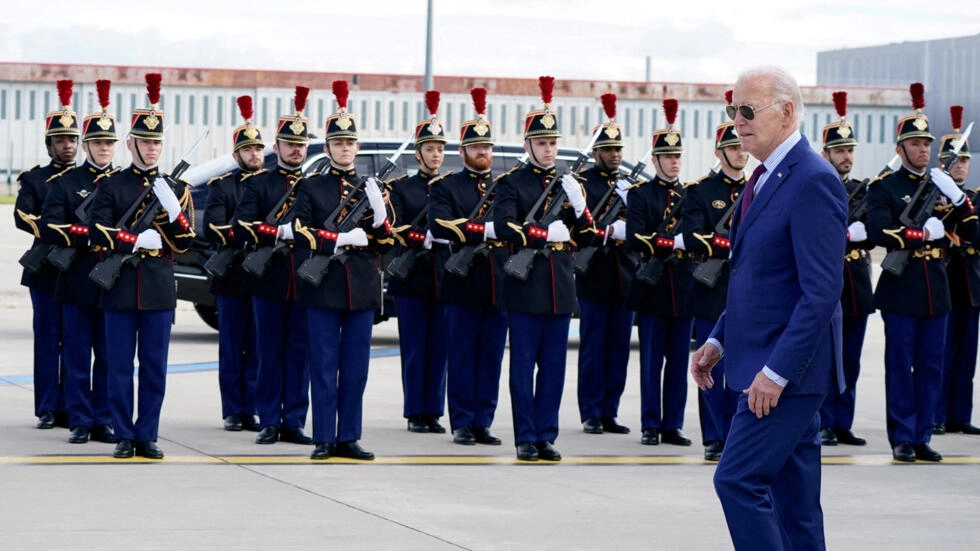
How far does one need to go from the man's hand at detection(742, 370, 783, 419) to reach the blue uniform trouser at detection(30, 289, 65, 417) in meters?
6.26

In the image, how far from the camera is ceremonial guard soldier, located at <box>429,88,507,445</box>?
10.2 m

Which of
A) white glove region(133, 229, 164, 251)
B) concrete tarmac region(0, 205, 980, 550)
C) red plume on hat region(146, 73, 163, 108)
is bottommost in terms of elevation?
concrete tarmac region(0, 205, 980, 550)

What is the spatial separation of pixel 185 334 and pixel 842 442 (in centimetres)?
848

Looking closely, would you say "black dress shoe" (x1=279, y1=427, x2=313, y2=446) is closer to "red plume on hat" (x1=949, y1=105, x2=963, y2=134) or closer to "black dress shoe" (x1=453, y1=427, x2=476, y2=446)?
"black dress shoe" (x1=453, y1=427, x2=476, y2=446)

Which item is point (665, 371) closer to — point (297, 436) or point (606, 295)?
point (606, 295)

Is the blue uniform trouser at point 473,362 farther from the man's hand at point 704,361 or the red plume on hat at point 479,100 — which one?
the man's hand at point 704,361

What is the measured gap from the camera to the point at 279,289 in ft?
33.4

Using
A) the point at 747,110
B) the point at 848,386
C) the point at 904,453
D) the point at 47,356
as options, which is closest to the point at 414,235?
the point at 47,356

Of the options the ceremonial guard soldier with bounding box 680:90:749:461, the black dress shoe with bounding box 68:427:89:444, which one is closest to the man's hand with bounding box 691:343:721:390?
the ceremonial guard soldier with bounding box 680:90:749:461

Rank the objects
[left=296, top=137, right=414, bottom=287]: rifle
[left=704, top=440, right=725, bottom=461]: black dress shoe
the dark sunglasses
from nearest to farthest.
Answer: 1. the dark sunglasses
2. [left=296, top=137, right=414, bottom=287]: rifle
3. [left=704, top=440, right=725, bottom=461]: black dress shoe

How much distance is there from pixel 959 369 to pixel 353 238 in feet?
14.0

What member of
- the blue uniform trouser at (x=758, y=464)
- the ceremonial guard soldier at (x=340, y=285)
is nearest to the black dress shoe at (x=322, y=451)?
the ceremonial guard soldier at (x=340, y=285)

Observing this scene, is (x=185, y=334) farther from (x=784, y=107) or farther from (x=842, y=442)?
(x=784, y=107)

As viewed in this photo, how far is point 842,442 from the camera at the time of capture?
10.4m
